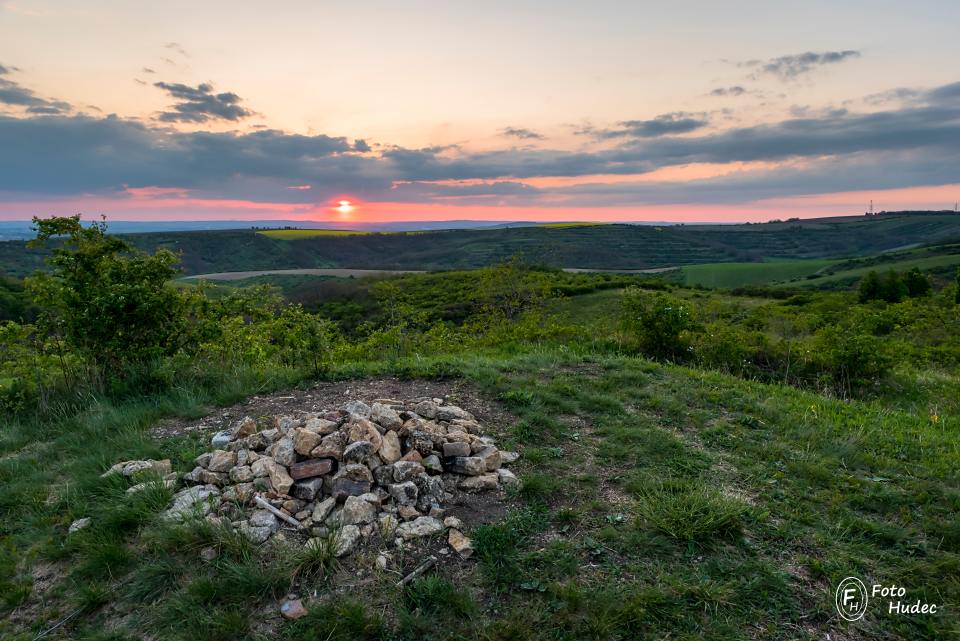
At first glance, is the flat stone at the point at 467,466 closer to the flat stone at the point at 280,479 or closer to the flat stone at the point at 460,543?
the flat stone at the point at 460,543

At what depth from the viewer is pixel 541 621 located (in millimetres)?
2854

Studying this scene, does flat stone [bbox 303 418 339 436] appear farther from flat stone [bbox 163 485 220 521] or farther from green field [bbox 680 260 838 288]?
green field [bbox 680 260 838 288]

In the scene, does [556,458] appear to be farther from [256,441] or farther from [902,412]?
[902,412]


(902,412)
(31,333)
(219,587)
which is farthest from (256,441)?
(902,412)

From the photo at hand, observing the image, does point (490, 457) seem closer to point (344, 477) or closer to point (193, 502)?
point (344, 477)

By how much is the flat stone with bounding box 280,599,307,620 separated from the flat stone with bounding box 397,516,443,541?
0.80 metres

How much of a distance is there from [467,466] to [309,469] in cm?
134

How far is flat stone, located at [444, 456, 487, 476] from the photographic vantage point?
4.27m

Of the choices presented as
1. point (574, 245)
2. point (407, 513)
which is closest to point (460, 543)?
point (407, 513)

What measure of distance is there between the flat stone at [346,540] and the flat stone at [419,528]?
312 millimetres

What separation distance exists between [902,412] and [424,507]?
6.79 metres

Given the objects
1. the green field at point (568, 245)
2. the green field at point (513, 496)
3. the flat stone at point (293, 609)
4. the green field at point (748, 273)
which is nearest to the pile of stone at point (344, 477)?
the green field at point (513, 496)

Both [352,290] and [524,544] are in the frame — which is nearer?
[524,544]

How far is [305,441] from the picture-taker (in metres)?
4.17
